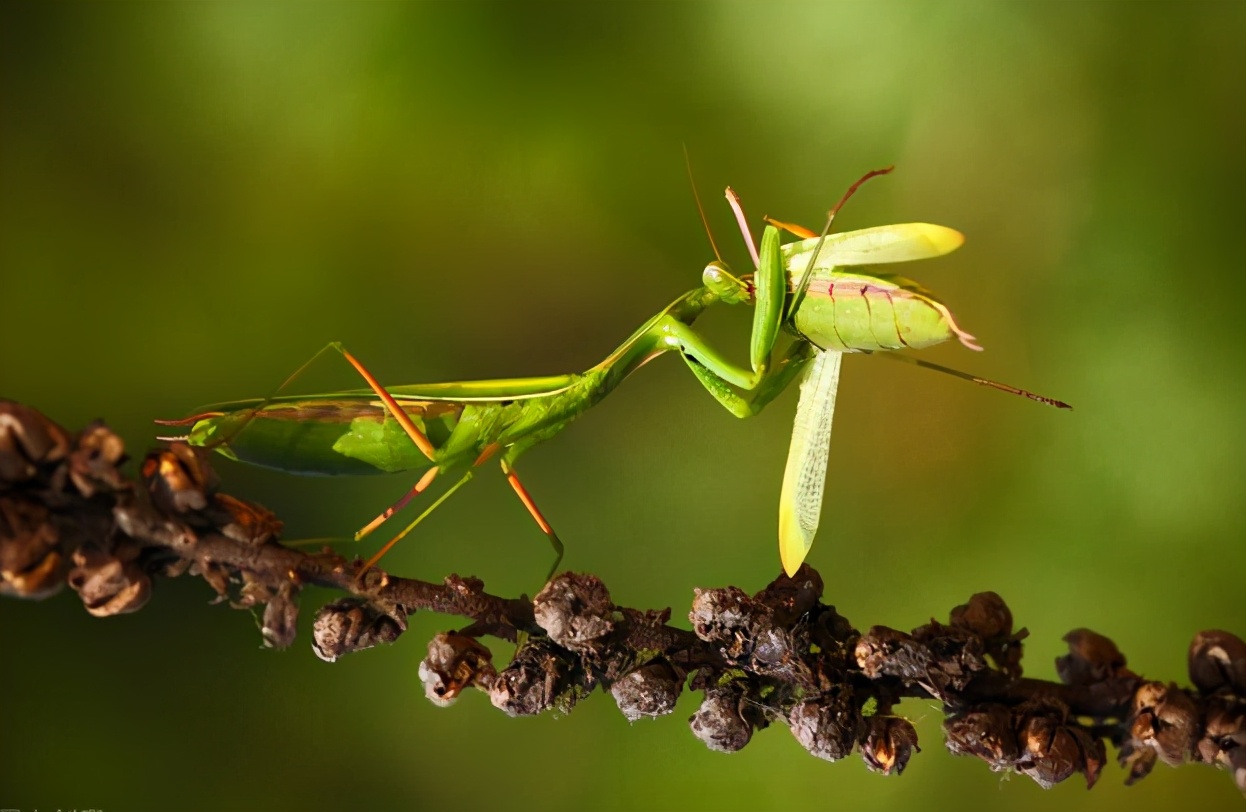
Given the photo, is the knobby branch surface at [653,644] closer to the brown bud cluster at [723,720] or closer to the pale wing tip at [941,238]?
the brown bud cluster at [723,720]

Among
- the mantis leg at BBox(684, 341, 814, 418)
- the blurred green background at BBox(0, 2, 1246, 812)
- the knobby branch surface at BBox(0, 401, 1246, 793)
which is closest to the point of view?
the knobby branch surface at BBox(0, 401, 1246, 793)

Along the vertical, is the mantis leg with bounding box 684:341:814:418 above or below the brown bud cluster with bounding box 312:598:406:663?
above

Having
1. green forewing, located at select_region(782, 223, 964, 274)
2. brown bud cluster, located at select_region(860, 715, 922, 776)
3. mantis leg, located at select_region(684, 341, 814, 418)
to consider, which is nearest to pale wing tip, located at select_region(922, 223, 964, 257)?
green forewing, located at select_region(782, 223, 964, 274)

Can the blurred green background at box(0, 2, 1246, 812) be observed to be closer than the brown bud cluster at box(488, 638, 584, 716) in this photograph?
No

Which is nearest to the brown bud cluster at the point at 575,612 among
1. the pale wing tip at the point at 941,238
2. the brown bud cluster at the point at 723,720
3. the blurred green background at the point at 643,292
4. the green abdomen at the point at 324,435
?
the brown bud cluster at the point at 723,720

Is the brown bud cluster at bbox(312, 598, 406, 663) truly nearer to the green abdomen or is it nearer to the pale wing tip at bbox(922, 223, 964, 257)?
the green abdomen

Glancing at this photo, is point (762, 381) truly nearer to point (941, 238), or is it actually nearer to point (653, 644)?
point (941, 238)

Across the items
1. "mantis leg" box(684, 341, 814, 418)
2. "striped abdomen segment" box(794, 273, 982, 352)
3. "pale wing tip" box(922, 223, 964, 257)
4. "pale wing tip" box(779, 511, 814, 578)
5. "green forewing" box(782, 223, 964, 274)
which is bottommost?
"pale wing tip" box(779, 511, 814, 578)

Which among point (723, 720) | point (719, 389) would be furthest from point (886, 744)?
point (719, 389)
